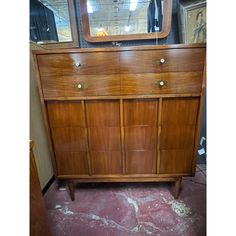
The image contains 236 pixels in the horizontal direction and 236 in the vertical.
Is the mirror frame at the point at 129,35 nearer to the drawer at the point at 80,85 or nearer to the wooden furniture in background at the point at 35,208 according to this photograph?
the drawer at the point at 80,85

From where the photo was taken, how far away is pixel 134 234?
116 cm

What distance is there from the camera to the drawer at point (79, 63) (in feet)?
3.69

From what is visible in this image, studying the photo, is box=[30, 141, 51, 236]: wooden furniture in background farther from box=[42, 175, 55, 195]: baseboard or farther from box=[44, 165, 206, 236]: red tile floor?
box=[42, 175, 55, 195]: baseboard

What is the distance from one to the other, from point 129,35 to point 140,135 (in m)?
0.91

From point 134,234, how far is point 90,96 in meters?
0.98

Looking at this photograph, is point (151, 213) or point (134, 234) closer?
point (134, 234)

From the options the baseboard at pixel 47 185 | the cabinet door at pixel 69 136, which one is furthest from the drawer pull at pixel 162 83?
the baseboard at pixel 47 185

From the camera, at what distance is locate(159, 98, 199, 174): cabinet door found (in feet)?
3.98

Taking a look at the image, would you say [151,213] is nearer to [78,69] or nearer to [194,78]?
[194,78]

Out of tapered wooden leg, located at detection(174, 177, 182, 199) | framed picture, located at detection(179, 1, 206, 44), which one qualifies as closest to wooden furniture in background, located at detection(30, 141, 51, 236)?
tapered wooden leg, located at detection(174, 177, 182, 199)

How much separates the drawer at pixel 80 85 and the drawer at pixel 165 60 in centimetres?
14

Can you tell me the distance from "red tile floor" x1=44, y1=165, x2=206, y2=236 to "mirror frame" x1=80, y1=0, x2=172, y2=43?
135 cm
